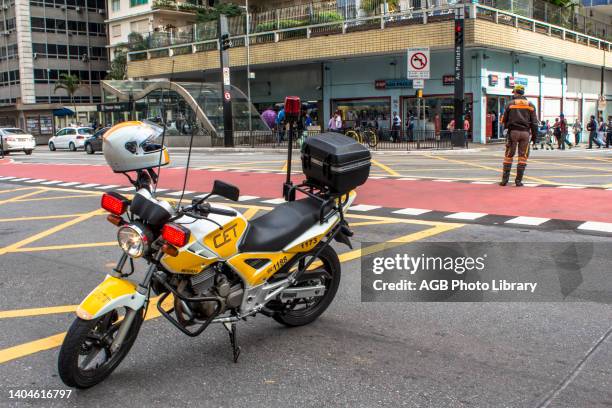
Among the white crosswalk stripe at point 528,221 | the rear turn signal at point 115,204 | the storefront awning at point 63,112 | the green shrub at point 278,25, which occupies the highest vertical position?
the green shrub at point 278,25

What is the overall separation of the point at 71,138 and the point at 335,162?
37.0 m

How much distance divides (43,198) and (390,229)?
7784 mm

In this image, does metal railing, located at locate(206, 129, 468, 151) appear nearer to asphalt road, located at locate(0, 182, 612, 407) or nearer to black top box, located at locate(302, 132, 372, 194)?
asphalt road, located at locate(0, 182, 612, 407)

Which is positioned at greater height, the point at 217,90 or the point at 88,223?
the point at 217,90

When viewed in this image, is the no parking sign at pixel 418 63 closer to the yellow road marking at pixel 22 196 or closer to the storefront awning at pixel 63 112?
the yellow road marking at pixel 22 196

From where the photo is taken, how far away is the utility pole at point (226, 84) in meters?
32.1

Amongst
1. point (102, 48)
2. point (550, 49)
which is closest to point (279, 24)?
point (550, 49)

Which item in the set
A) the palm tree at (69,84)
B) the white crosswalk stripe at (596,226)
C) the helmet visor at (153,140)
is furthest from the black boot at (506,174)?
the palm tree at (69,84)

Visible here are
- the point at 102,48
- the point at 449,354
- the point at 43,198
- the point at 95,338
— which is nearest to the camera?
the point at 95,338

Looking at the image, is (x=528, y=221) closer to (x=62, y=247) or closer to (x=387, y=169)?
(x=62, y=247)

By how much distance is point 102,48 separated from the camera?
71.8 metres

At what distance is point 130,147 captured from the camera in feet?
12.7

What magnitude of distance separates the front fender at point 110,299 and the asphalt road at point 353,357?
50 centimetres

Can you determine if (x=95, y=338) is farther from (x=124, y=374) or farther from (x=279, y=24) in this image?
(x=279, y=24)
